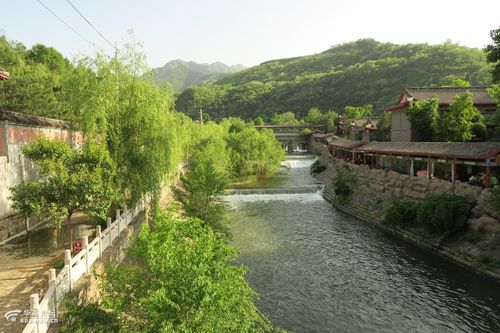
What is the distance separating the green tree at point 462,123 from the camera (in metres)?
31.7

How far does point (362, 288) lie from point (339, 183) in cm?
1958

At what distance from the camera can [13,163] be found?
17.9 metres

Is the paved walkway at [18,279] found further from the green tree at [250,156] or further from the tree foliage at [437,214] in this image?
the green tree at [250,156]

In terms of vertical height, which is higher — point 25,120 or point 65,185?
point 25,120

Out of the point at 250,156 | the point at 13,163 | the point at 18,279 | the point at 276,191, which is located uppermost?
the point at 13,163

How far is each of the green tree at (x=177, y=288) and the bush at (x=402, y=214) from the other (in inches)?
786

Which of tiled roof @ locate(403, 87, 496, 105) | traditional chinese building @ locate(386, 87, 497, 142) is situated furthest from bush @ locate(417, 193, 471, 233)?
tiled roof @ locate(403, 87, 496, 105)

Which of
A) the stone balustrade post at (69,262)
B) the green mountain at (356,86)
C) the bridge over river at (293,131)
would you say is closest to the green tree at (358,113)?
the green mountain at (356,86)

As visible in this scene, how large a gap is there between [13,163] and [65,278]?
10.7 meters

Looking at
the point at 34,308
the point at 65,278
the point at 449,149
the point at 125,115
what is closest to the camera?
the point at 34,308

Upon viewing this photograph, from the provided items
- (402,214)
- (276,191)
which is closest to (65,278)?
(402,214)

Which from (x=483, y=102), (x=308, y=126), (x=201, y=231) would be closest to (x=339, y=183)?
(x=483, y=102)

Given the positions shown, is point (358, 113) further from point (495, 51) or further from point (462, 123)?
point (495, 51)

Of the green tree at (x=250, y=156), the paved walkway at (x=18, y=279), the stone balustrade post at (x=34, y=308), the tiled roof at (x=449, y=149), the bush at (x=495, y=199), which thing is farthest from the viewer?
the green tree at (x=250, y=156)
